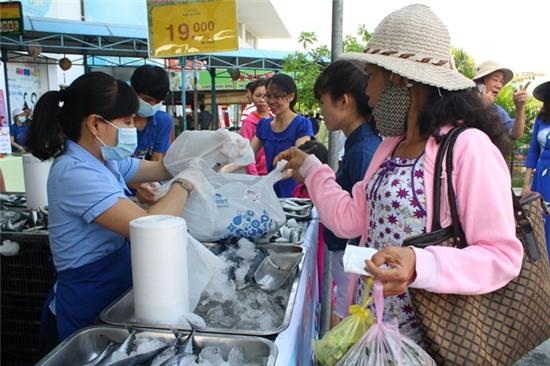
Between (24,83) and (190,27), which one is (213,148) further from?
(24,83)

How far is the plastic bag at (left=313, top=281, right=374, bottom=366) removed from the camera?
4.09 feet

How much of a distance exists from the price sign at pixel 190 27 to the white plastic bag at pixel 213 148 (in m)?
2.57

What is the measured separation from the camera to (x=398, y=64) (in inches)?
52.5

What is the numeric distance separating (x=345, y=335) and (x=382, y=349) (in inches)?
5.2

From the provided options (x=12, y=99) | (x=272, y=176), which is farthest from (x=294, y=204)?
(x=12, y=99)

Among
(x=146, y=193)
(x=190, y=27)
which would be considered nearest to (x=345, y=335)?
(x=146, y=193)

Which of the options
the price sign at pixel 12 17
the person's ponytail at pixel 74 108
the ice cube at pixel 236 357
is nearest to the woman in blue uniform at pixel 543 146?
the ice cube at pixel 236 357

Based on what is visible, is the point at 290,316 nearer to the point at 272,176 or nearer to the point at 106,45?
the point at 272,176

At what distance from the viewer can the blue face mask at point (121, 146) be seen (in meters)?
1.68

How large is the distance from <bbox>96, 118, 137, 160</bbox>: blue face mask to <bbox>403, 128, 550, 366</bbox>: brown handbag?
108 centimetres

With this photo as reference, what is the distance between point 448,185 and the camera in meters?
1.24

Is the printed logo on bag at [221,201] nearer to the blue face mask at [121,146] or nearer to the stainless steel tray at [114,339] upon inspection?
the blue face mask at [121,146]

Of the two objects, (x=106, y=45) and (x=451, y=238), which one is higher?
(x=106, y=45)

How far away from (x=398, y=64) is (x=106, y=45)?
9.16 m
